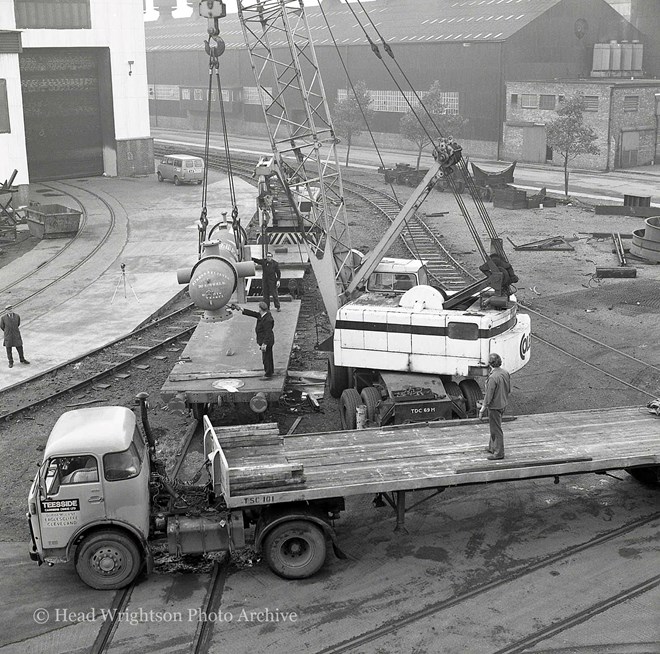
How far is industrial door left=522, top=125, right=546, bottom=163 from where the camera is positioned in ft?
188

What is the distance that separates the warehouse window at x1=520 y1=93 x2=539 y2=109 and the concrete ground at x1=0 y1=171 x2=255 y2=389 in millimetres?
20100

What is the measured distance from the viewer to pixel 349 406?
1647cm

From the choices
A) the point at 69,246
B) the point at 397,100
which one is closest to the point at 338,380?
the point at 69,246

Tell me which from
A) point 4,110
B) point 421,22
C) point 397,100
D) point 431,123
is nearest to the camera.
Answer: point 4,110

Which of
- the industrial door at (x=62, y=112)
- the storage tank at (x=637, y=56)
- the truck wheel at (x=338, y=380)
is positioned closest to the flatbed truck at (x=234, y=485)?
the truck wheel at (x=338, y=380)

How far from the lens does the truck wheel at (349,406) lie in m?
16.3

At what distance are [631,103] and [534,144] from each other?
634 cm

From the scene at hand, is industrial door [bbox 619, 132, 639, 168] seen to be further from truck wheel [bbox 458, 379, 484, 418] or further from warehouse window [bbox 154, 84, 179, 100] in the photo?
warehouse window [bbox 154, 84, 179, 100]

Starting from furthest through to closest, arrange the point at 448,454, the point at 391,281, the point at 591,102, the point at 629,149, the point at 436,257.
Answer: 1. the point at 629,149
2. the point at 591,102
3. the point at 436,257
4. the point at 391,281
5. the point at 448,454

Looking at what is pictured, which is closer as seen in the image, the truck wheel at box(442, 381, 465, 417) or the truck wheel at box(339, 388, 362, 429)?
the truck wheel at box(442, 381, 465, 417)

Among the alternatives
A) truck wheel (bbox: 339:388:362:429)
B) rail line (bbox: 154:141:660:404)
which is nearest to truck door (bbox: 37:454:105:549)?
truck wheel (bbox: 339:388:362:429)

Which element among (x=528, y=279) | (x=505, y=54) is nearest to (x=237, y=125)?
(x=505, y=54)

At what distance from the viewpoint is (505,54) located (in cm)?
5862

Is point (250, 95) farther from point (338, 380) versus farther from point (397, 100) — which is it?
point (338, 380)
